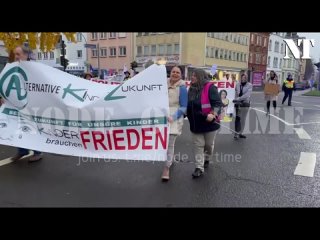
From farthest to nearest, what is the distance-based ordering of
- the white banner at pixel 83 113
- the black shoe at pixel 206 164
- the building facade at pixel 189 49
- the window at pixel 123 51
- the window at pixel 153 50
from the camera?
the window at pixel 123 51, the window at pixel 153 50, the building facade at pixel 189 49, the black shoe at pixel 206 164, the white banner at pixel 83 113

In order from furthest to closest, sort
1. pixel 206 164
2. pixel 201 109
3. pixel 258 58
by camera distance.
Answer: pixel 258 58
pixel 206 164
pixel 201 109

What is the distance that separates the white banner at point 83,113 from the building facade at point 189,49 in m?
31.7

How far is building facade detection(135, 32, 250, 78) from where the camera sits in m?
38.8

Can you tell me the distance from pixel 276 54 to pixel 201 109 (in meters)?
64.4

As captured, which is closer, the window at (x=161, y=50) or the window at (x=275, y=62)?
the window at (x=161, y=50)

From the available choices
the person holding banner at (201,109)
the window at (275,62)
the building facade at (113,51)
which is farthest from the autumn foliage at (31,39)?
the window at (275,62)

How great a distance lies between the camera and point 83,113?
4.41m

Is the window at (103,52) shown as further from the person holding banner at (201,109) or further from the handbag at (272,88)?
the person holding banner at (201,109)

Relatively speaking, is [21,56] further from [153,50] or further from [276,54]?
[276,54]

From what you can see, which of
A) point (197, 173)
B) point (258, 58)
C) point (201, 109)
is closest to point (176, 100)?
point (201, 109)

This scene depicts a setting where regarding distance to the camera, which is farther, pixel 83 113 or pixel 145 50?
pixel 145 50

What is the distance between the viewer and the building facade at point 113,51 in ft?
142
